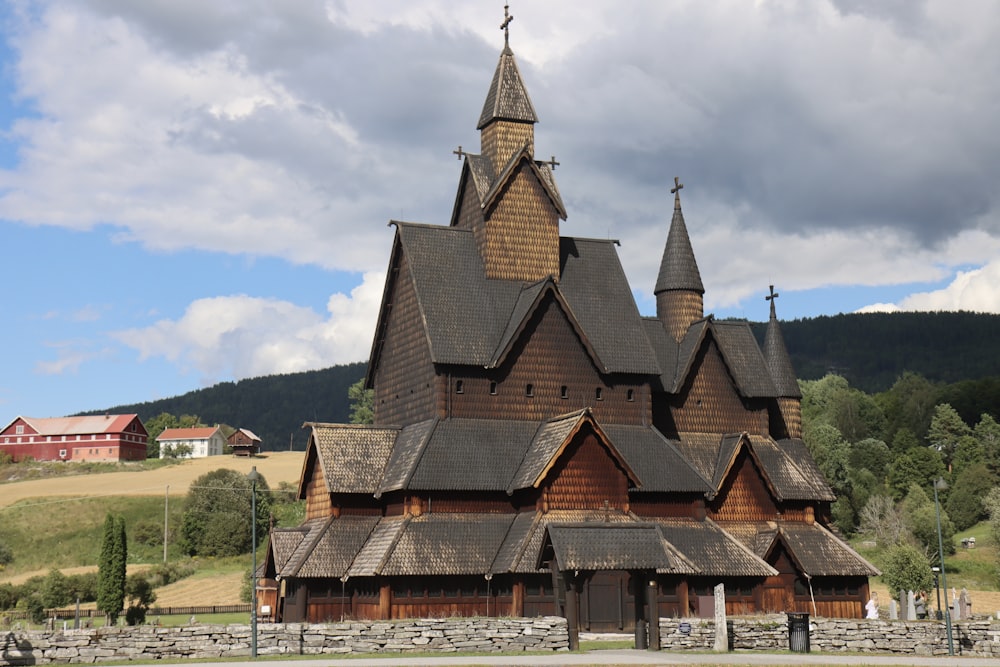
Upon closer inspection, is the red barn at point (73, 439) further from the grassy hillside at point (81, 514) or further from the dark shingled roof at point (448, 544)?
the dark shingled roof at point (448, 544)

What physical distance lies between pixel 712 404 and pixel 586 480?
10.7 metres

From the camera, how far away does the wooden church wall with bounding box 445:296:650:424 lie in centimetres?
4459

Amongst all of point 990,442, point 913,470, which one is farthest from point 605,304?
point 990,442

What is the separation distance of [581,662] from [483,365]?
17.6 metres

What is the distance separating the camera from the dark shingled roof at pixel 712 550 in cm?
4334

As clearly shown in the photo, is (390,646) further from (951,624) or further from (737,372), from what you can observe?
(737,372)

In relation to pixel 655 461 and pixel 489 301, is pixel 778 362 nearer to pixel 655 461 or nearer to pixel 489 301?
pixel 655 461

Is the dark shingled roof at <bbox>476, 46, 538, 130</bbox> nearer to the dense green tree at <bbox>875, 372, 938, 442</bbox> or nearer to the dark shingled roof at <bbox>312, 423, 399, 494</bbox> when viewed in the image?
the dark shingled roof at <bbox>312, 423, 399, 494</bbox>

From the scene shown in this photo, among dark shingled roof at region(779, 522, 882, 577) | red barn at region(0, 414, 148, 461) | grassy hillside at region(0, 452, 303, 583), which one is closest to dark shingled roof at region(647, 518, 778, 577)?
dark shingled roof at region(779, 522, 882, 577)

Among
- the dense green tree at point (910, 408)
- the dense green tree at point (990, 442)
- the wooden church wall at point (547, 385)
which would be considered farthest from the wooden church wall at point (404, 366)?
the dense green tree at point (910, 408)

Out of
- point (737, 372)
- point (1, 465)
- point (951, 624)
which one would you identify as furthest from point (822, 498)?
point (1, 465)

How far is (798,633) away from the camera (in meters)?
34.0

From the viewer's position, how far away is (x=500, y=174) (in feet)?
159

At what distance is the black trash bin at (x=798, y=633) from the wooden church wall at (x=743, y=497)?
12.4 metres
